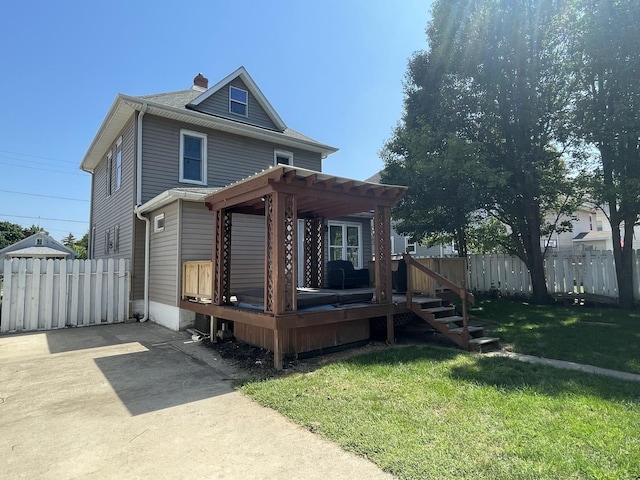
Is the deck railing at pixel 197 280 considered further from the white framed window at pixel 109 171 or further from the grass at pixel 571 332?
the white framed window at pixel 109 171

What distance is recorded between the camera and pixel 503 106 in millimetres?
11086

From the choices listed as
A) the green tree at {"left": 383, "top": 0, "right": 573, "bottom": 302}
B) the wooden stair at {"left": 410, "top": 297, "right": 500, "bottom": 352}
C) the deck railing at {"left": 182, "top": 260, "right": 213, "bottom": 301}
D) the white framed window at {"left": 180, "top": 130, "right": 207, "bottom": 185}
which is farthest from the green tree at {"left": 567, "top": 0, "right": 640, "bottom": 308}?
the white framed window at {"left": 180, "top": 130, "right": 207, "bottom": 185}

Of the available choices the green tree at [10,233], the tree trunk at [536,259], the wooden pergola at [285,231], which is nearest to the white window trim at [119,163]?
the wooden pergola at [285,231]

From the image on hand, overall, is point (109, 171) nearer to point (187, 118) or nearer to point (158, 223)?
point (187, 118)

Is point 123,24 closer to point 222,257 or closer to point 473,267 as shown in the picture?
point 222,257

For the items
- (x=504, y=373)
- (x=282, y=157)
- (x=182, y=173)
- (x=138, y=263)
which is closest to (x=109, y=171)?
(x=182, y=173)

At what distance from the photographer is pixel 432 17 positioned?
12.2m

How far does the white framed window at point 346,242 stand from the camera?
12609mm

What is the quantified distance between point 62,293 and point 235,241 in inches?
176

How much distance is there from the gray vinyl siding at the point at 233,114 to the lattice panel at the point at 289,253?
7.26 meters

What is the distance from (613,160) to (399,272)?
6.57 meters

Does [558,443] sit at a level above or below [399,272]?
below

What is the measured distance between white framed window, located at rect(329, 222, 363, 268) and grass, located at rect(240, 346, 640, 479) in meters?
7.35

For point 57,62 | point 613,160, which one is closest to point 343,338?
point 613,160
